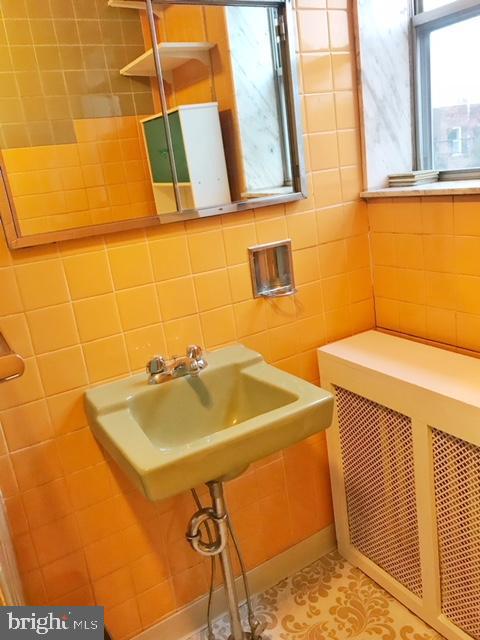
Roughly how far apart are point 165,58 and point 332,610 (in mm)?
1721

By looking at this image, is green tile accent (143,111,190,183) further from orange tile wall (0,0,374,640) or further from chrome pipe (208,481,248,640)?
chrome pipe (208,481,248,640)

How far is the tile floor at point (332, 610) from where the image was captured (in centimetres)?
156

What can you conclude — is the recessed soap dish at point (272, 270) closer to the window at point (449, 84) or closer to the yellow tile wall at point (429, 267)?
the yellow tile wall at point (429, 267)

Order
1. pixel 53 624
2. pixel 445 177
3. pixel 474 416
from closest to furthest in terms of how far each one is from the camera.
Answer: pixel 53 624 < pixel 474 416 < pixel 445 177

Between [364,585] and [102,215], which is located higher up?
[102,215]

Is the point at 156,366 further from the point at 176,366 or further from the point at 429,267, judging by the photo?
the point at 429,267

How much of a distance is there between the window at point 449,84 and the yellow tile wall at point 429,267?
0.25m

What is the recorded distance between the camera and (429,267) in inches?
61.9

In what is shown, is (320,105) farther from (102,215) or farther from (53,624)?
(53,624)

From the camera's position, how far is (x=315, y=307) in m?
1.70

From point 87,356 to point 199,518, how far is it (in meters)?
0.51

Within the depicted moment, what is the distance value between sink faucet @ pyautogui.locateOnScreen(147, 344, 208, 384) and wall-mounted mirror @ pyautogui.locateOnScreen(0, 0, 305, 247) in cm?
36

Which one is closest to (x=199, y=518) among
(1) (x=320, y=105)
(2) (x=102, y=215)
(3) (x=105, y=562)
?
(3) (x=105, y=562)

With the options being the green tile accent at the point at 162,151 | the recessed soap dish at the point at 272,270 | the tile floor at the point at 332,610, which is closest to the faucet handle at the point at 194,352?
the recessed soap dish at the point at 272,270
